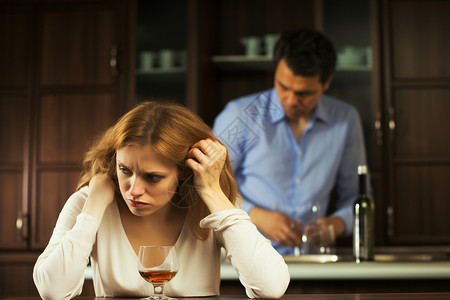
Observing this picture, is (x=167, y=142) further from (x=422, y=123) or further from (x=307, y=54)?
(x=422, y=123)

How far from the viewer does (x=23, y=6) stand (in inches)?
137

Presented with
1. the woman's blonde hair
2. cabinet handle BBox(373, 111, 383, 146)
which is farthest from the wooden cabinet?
the woman's blonde hair

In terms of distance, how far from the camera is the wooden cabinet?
11.1 ft

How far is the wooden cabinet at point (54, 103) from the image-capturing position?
3.38 metres

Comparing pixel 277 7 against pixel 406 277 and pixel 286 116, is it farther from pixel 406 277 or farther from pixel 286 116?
pixel 406 277

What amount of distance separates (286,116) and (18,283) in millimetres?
1763

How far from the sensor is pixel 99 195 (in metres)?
1.43

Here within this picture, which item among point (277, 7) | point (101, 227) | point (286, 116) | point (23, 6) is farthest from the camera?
point (277, 7)

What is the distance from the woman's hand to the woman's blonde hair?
0.09 ft

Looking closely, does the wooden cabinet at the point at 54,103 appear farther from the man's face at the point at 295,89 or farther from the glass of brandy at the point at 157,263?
the glass of brandy at the point at 157,263

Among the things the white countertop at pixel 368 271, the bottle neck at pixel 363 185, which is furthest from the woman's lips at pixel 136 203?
the bottle neck at pixel 363 185

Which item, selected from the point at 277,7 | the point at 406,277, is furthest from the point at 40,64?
the point at 406,277

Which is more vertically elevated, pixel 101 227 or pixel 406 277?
pixel 101 227

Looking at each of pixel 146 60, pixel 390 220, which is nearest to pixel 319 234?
pixel 390 220
